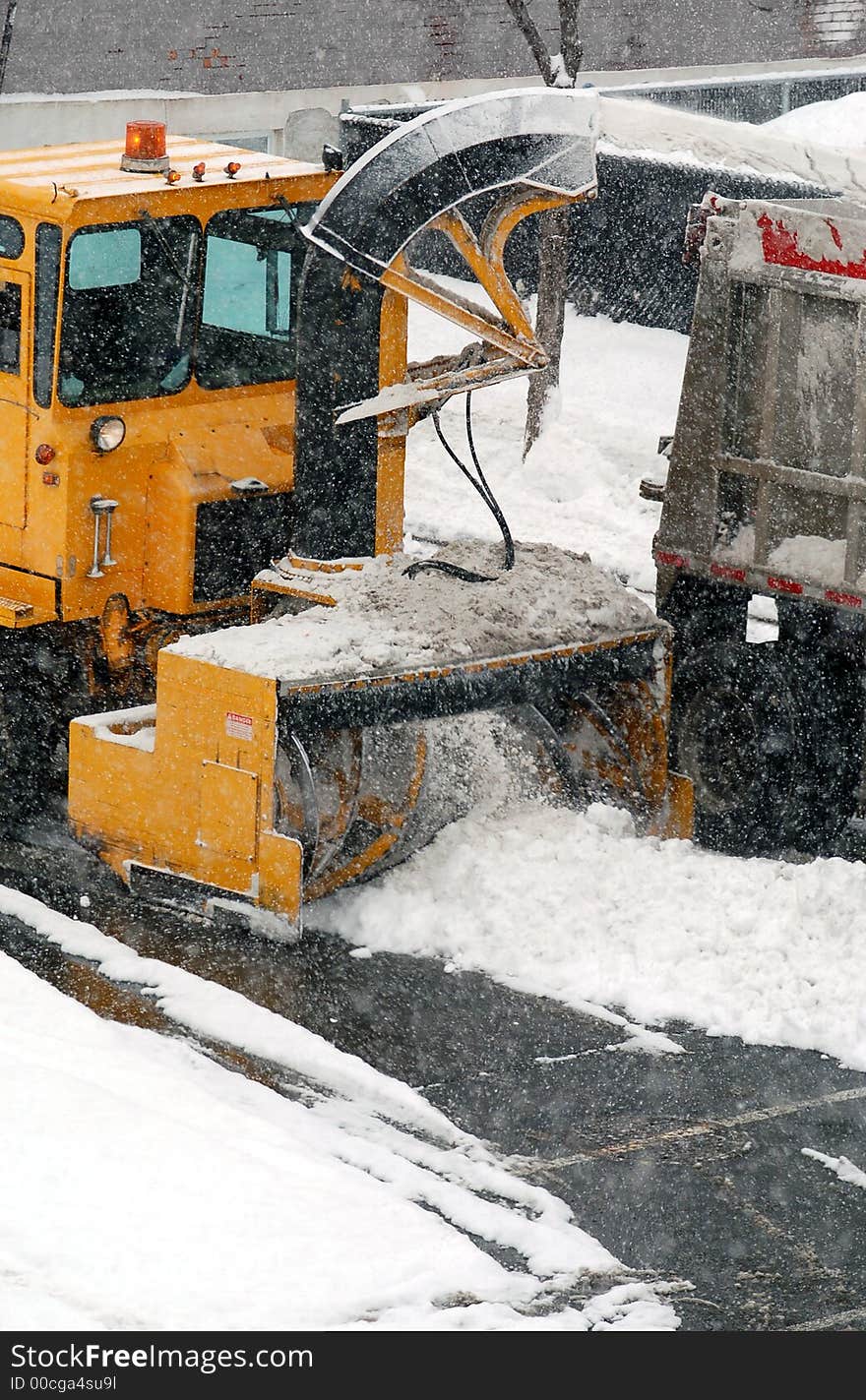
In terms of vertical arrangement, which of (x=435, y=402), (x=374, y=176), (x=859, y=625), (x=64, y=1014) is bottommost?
(x=64, y=1014)

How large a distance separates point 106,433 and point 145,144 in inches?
48.4

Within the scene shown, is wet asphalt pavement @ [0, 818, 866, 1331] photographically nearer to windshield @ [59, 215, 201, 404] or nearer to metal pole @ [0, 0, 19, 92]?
windshield @ [59, 215, 201, 404]

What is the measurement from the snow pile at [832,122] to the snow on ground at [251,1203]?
12858 millimetres

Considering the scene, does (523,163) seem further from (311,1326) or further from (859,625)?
(311,1326)

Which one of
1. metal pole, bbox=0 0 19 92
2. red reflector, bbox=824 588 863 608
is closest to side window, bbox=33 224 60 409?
red reflector, bbox=824 588 863 608

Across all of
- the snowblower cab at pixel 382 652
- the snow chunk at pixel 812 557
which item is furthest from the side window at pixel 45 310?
the snow chunk at pixel 812 557

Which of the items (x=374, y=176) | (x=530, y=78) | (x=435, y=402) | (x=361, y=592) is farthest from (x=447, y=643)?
(x=530, y=78)

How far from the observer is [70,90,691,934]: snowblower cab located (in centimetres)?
742

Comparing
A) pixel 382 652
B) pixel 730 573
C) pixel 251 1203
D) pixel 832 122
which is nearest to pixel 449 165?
pixel 382 652

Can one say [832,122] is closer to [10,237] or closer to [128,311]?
[128,311]

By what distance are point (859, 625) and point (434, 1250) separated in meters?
4.08

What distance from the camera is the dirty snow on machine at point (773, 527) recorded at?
8359mm

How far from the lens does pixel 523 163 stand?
7957mm

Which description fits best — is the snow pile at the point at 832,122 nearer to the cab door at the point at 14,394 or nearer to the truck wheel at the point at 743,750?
the truck wheel at the point at 743,750
